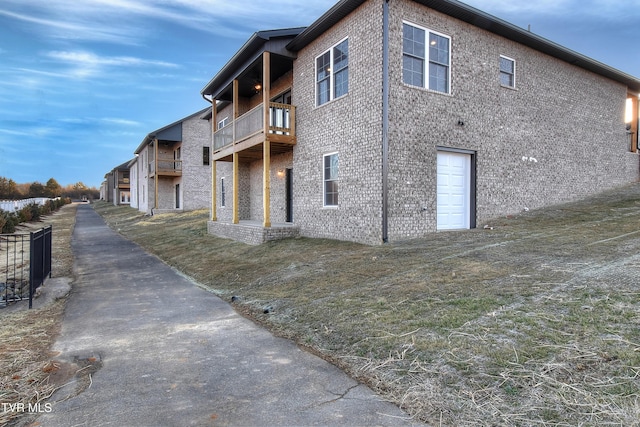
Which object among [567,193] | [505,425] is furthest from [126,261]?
[567,193]

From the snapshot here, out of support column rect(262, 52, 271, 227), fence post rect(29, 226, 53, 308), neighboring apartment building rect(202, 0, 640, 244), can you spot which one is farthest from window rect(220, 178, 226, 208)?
fence post rect(29, 226, 53, 308)

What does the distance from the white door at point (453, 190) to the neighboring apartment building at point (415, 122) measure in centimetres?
4

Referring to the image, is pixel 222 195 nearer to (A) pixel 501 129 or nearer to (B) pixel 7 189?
(A) pixel 501 129

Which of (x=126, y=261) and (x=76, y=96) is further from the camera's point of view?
(x=76, y=96)

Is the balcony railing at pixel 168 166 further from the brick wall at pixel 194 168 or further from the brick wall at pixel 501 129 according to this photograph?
the brick wall at pixel 501 129

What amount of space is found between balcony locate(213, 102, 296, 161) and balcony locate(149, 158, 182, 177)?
15.5 meters

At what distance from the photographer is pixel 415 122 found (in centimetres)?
1038

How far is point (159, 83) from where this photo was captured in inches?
4269

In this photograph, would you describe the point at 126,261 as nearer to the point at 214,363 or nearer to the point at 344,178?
the point at 344,178

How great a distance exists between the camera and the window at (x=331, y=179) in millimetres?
11774

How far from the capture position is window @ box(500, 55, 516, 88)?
12570 mm

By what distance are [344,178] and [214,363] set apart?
26.0ft

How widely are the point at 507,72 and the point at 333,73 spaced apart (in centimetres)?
605

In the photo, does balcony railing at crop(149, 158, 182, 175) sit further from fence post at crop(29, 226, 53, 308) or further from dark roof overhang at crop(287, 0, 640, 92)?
fence post at crop(29, 226, 53, 308)
